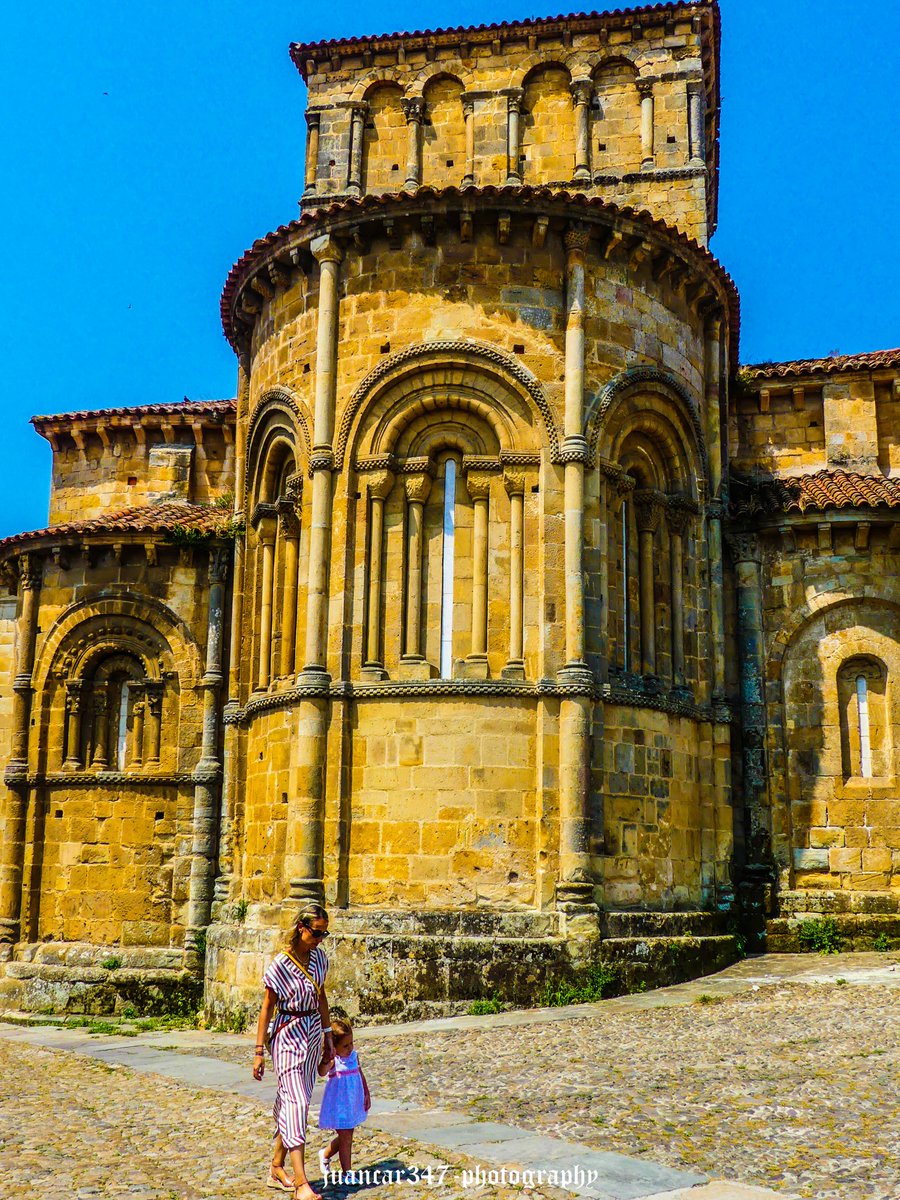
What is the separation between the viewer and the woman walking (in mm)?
6941

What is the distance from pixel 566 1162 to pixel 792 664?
11.5m

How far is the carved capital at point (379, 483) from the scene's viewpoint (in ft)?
49.8

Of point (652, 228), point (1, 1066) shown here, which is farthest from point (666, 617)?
point (1, 1066)

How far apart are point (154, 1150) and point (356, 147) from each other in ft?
57.4

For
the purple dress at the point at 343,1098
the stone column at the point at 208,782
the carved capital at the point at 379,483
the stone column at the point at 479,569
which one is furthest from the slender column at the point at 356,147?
the purple dress at the point at 343,1098

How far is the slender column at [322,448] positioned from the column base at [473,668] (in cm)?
158

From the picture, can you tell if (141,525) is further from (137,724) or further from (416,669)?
(416,669)

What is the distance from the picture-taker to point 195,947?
17.6m

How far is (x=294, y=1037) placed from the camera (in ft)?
23.8

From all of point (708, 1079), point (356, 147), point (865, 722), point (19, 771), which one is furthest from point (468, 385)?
point (19, 771)

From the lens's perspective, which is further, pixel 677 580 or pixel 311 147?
pixel 311 147

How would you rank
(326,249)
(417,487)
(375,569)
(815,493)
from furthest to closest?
1. (815,493)
2. (326,249)
3. (417,487)
4. (375,569)

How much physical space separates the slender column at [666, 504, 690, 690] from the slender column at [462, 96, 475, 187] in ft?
24.9

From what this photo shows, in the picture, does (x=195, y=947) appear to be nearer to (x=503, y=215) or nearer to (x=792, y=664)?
(x=792, y=664)
